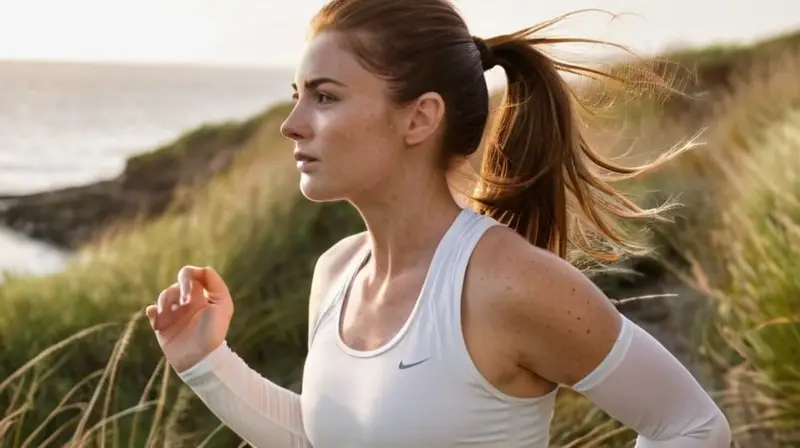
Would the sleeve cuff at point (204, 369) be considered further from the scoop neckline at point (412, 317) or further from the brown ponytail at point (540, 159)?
the brown ponytail at point (540, 159)

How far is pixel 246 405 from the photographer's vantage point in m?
1.32

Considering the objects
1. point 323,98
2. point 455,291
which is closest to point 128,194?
point 323,98

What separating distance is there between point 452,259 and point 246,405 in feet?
1.25

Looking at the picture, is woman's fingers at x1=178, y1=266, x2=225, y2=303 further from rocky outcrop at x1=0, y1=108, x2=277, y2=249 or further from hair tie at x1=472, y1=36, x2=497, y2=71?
rocky outcrop at x1=0, y1=108, x2=277, y2=249

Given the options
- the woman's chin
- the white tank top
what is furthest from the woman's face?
the white tank top

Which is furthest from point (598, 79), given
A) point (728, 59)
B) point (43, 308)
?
point (728, 59)

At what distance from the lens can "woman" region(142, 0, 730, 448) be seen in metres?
1.03

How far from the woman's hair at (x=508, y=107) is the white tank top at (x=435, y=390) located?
114 millimetres

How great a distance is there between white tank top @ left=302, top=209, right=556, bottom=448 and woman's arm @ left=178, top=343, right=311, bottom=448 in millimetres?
176

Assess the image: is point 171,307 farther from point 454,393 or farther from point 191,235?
point 191,235

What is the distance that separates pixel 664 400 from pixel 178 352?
1.98ft

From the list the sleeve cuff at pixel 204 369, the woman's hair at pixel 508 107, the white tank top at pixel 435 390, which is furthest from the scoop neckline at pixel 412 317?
the sleeve cuff at pixel 204 369

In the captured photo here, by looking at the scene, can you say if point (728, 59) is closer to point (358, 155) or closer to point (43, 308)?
point (43, 308)

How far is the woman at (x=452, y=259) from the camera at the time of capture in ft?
3.39
